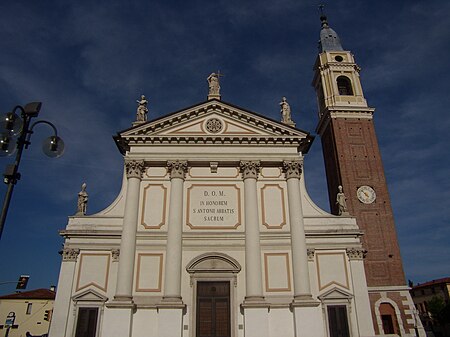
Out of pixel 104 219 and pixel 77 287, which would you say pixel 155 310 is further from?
pixel 104 219

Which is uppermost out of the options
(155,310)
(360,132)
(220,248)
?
(360,132)

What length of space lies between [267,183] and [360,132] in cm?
1261

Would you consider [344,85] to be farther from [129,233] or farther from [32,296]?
[32,296]

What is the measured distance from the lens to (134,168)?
2012 centimetres

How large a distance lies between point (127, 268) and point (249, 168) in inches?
308

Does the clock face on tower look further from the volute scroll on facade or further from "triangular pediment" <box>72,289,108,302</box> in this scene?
"triangular pediment" <box>72,289,108,302</box>

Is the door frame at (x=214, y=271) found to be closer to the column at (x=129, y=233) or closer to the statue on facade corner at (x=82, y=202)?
the column at (x=129, y=233)

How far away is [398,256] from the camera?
998 inches

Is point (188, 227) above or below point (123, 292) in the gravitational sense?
above

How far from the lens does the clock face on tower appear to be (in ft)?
88.1

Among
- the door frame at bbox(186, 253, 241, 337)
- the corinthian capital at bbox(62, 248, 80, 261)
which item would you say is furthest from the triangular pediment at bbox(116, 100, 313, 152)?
the door frame at bbox(186, 253, 241, 337)

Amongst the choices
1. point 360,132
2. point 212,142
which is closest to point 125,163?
point 212,142

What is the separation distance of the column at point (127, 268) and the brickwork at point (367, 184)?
582 inches

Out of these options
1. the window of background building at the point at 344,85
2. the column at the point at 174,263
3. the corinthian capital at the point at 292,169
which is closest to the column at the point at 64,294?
the column at the point at 174,263
